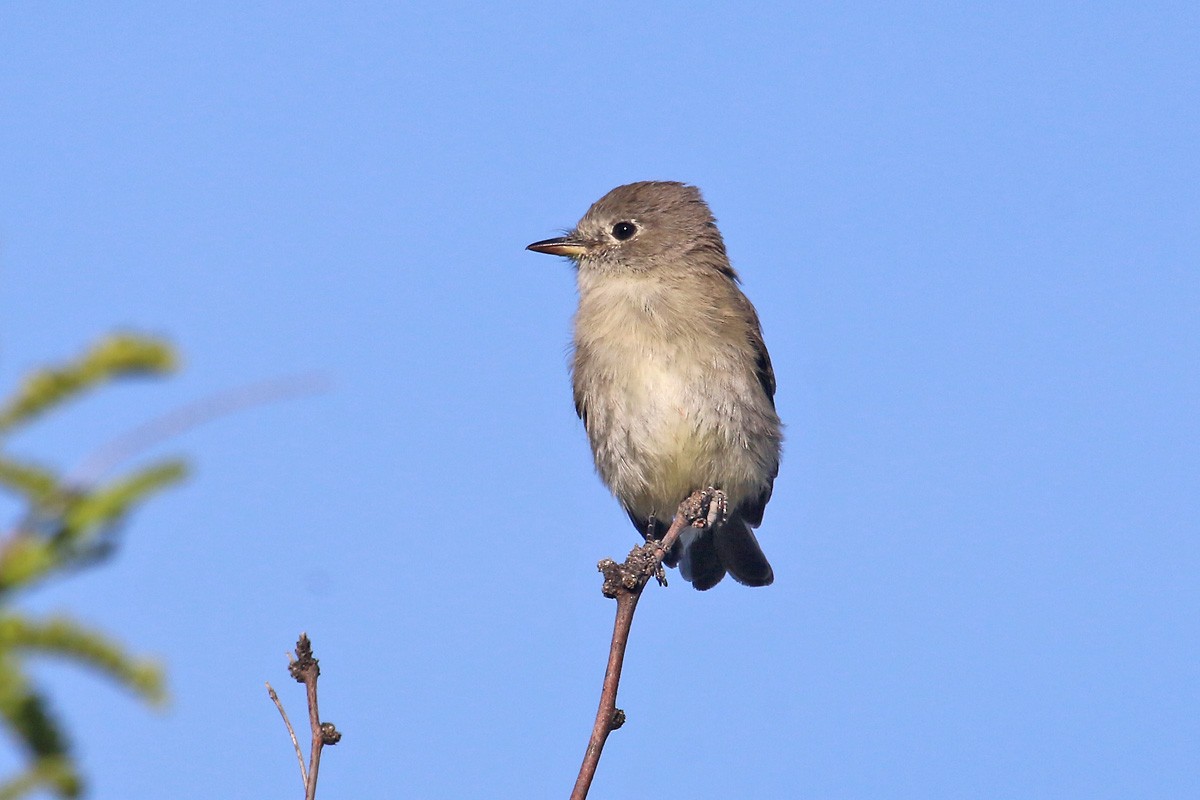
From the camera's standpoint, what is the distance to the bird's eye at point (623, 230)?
1006 centimetres

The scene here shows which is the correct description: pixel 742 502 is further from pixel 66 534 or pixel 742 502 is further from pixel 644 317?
pixel 66 534

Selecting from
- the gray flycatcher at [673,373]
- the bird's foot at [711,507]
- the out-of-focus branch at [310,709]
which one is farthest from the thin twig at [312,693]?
the gray flycatcher at [673,373]

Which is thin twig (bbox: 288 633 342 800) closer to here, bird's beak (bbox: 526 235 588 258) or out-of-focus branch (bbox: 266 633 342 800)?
out-of-focus branch (bbox: 266 633 342 800)

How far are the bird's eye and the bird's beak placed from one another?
0.26 metres

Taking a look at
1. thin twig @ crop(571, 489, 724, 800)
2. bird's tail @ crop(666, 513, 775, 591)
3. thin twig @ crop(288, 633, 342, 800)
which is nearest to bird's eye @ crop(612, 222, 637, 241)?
bird's tail @ crop(666, 513, 775, 591)

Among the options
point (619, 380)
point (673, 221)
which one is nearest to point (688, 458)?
point (619, 380)

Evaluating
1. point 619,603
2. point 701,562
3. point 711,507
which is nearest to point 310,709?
point 619,603

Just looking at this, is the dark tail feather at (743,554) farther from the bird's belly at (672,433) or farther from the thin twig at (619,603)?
the thin twig at (619,603)

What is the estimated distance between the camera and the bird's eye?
396 inches

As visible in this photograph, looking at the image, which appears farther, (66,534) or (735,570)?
(735,570)

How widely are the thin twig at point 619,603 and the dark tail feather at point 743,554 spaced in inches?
99.8

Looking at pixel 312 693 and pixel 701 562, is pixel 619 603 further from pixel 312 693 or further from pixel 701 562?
pixel 701 562

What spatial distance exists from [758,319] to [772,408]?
719 mm

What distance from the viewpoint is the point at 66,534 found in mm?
1564
